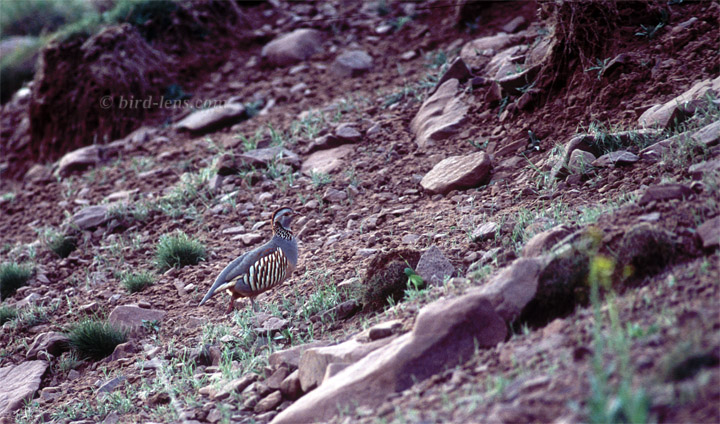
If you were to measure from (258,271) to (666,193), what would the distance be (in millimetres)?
2818

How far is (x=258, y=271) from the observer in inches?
213

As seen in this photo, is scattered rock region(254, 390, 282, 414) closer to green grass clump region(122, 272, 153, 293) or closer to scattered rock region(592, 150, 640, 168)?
green grass clump region(122, 272, 153, 293)

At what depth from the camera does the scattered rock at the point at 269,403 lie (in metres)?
3.86

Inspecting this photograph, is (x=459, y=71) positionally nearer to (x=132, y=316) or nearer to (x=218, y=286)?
(x=218, y=286)

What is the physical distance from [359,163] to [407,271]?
278 cm

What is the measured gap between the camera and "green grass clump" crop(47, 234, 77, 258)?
24.6 ft

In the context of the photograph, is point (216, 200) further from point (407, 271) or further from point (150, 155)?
point (407, 271)

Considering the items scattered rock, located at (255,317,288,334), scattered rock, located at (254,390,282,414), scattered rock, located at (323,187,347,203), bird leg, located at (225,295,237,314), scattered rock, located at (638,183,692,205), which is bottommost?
bird leg, located at (225,295,237,314)

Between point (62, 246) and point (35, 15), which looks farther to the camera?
point (35, 15)

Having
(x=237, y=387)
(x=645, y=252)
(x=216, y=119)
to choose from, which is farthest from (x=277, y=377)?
(x=216, y=119)

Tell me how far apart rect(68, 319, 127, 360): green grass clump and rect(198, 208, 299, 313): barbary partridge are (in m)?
0.70

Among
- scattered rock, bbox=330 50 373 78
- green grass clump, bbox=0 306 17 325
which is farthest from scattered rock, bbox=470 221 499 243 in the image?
scattered rock, bbox=330 50 373 78

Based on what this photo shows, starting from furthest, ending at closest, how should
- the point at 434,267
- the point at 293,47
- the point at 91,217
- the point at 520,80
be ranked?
the point at 293,47, the point at 91,217, the point at 520,80, the point at 434,267

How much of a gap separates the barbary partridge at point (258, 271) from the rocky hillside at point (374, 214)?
15cm
